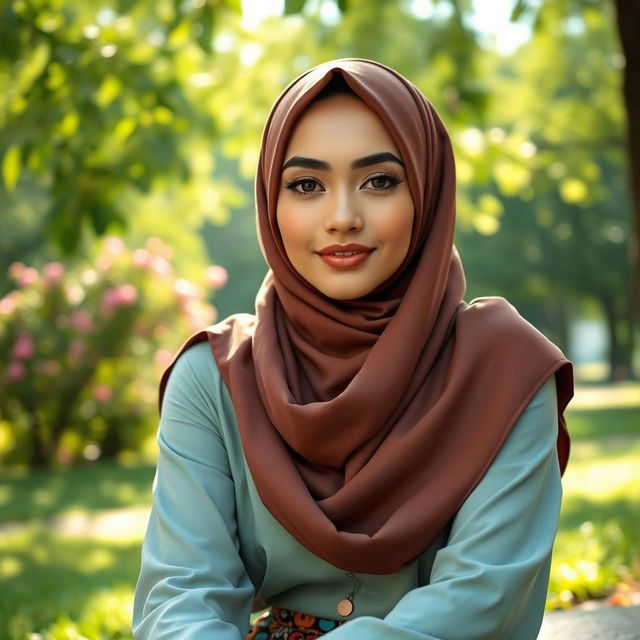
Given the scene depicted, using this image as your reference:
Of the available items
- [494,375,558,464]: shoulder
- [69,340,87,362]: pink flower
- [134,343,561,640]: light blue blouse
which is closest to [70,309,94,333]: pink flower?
[69,340,87,362]: pink flower

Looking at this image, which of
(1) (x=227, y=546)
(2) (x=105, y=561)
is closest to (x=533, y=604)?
(1) (x=227, y=546)

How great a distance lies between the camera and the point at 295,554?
206 cm

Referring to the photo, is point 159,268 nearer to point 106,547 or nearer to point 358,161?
point 106,547

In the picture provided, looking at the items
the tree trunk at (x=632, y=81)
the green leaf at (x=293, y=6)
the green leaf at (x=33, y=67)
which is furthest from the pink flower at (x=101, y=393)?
the green leaf at (x=293, y=6)

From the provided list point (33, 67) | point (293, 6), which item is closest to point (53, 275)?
point (33, 67)

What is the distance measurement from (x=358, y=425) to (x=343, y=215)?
44 cm

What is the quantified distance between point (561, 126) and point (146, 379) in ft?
24.6

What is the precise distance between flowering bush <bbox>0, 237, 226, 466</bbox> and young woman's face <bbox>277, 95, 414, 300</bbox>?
25.7 ft

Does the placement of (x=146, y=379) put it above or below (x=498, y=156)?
below

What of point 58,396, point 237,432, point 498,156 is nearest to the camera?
point 237,432

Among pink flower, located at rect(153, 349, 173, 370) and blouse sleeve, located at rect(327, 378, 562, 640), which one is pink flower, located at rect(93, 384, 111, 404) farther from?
blouse sleeve, located at rect(327, 378, 562, 640)

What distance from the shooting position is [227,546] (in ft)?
6.68

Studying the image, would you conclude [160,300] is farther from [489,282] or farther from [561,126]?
[489,282]

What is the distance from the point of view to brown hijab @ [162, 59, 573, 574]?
6.38ft
